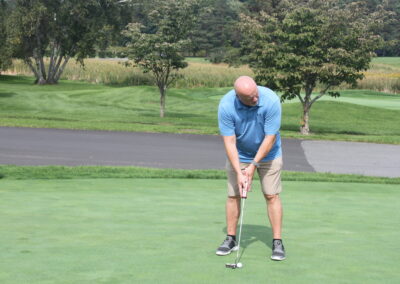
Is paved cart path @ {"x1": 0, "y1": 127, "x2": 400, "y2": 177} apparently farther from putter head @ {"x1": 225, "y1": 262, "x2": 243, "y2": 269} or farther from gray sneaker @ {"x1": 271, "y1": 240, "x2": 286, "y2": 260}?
putter head @ {"x1": 225, "y1": 262, "x2": 243, "y2": 269}

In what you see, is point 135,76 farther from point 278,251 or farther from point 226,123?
point 278,251

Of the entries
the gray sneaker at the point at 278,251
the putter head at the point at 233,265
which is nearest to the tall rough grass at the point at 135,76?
the gray sneaker at the point at 278,251

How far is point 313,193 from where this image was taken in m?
12.5

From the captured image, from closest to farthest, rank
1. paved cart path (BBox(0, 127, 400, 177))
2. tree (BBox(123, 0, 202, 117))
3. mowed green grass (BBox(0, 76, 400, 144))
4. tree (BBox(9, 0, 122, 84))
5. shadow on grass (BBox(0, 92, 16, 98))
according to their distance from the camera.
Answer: paved cart path (BBox(0, 127, 400, 177)), mowed green grass (BBox(0, 76, 400, 144)), tree (BBox(123, 0, 202, 117)), shadow on grass (BBox(0, 92, 16, 98)), tree (BBox(9, 0, 122, 84))

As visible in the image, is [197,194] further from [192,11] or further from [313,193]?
[192,11]

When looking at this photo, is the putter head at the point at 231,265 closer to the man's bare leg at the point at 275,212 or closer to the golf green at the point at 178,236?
the golf green at the point at 178,236

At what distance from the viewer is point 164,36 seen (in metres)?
31.3

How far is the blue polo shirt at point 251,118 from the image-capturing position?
7.05 metres

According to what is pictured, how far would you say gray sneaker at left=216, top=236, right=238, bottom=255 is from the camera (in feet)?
23.0

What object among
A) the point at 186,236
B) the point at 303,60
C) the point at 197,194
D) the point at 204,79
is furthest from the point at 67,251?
the point at 204,79

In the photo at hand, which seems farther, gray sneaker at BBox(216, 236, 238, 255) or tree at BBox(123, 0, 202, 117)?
tree at BBox(123, 0, 202, 117)

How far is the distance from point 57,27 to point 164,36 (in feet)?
80.1

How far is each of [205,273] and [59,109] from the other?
111ft

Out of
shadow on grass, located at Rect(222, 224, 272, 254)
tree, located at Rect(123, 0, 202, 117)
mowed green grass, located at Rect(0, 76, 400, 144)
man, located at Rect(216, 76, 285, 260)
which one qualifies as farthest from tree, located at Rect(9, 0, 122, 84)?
man, located at Rect(216, 76, 285, 260)
